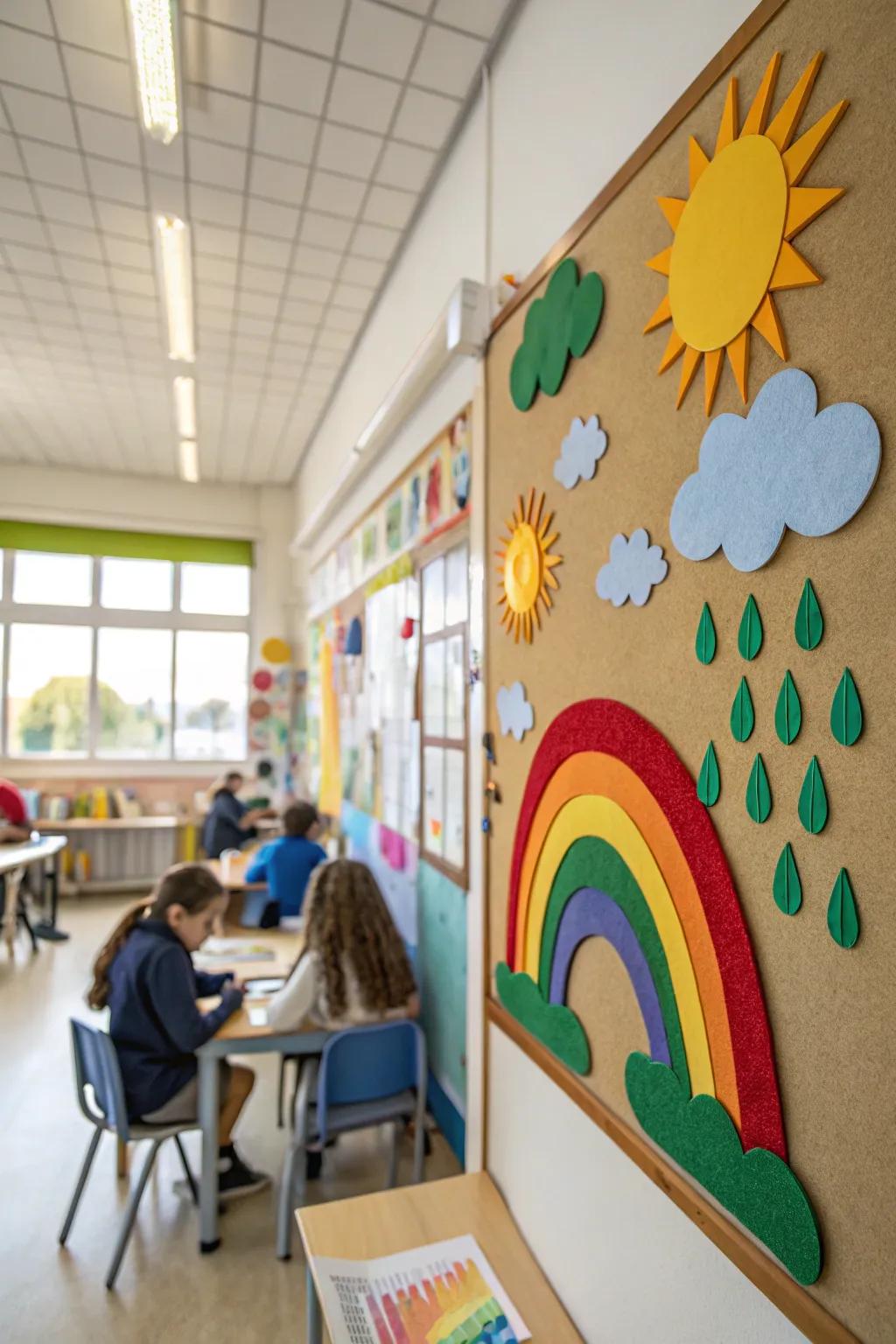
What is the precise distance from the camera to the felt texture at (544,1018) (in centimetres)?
140

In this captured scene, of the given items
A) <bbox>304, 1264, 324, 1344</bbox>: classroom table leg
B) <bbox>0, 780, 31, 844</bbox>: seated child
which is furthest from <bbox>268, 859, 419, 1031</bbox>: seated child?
<bbox>0, 780, 31, 844</bbox>: seated child

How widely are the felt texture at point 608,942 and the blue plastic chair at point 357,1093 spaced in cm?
102

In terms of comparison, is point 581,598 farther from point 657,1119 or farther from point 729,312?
point 657,1119

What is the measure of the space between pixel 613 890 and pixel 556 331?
1091mm

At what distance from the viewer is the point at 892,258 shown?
795 mm

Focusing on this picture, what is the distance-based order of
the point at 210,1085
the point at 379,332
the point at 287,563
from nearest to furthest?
1. the point at 210,1085
2. the point at 379,332
3. the point at 287,563

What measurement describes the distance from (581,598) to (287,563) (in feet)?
20.1

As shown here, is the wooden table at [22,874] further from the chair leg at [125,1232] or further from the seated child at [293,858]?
the chair leg at [125,1232]

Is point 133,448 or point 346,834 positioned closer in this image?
point 346,834

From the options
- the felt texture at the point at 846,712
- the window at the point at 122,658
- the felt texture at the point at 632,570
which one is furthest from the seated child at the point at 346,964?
the window at the point at 122,658

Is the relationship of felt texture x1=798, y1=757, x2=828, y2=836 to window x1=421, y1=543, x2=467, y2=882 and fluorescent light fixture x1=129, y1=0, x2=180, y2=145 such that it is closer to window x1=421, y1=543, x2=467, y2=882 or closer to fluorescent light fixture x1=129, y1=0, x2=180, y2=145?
window x1=421, y1=543, x2=467, y2=882

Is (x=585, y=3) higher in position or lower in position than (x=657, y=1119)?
higher

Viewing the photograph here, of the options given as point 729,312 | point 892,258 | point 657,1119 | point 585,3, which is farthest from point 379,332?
point 657,1119

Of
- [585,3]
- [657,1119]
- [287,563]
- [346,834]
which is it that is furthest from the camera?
[287,563]
